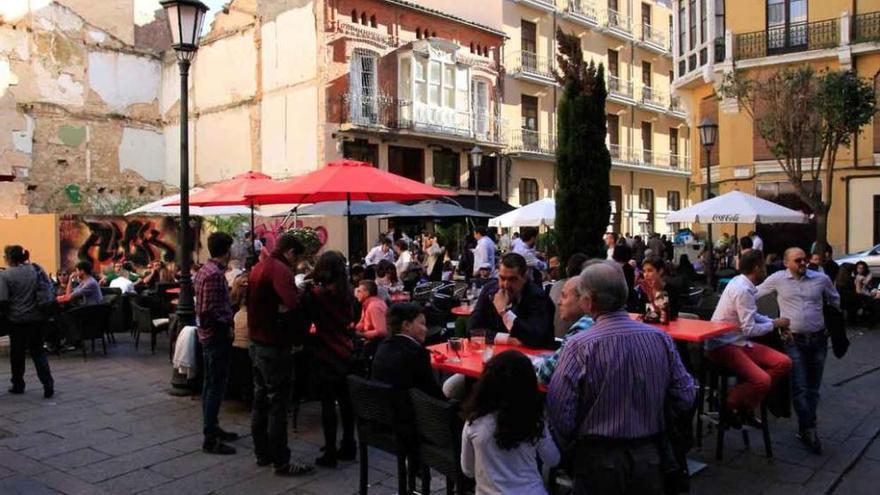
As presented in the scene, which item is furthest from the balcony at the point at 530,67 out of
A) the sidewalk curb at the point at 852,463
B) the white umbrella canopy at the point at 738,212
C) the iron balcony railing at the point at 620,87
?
the sidewalk curb at the point at 852,463

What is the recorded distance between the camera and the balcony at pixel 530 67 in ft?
96.1

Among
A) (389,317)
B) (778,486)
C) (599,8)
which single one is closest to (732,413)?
(778,486)

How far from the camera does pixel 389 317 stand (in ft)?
14.0

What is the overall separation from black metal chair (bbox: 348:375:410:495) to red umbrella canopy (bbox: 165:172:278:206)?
5.43m

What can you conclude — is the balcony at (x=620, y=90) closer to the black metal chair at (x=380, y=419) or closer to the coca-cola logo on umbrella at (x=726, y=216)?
the coca-cola logo on umbrella at (x=726, y=216)

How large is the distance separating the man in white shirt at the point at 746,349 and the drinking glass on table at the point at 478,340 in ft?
6.13

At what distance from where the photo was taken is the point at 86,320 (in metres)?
9.22

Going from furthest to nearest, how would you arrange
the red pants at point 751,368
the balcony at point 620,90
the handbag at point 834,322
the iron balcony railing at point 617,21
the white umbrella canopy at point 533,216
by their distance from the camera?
the iron balcony railing at point 617,21
the balcony at point 620,90
the white umbrella canopy at point 533,216
the handbag at point 834,322
the red pants at point 751,368

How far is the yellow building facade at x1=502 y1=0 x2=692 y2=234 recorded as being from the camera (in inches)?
1168

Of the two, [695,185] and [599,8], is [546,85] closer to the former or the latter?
[599,8]

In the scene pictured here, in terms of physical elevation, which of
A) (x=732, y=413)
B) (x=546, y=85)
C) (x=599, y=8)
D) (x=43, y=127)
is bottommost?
(x=732, y=413)

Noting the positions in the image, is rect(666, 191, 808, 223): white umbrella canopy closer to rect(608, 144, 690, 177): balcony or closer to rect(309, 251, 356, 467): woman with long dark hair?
rect(309, 251, 356, 467): woman with long dark hair

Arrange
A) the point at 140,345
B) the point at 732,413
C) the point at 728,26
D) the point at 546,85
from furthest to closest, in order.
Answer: the point at 546,85 → the point at 728,26 → the point at 140,345 → the point at 732,413

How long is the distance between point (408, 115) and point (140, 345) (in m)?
15.8
